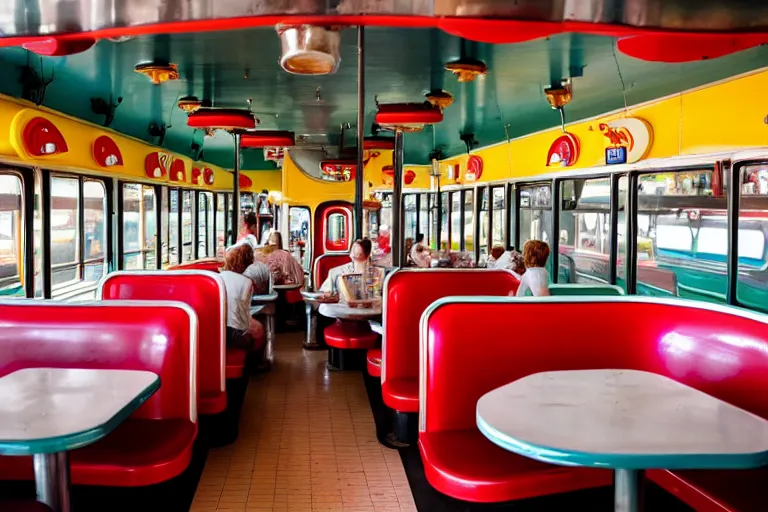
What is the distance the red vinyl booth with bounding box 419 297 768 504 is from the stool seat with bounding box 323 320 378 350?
2581mm

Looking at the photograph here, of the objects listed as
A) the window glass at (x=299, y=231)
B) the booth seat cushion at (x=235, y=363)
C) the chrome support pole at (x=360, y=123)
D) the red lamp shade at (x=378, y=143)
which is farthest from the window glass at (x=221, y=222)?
the booth seat cushion at (x=235, y=363)

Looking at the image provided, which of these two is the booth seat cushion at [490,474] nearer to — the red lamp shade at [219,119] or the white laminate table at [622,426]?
the white laminate table at [622,426]

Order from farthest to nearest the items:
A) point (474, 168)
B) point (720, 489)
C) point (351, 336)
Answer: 1. point (474, 168)
2. point (351, 336)
3. point (720, 489)

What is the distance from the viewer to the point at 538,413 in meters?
2.00

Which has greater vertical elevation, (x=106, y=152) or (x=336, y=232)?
(x=106, y=152)

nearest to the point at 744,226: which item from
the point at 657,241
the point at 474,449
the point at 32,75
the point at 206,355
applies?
the point at 657,241

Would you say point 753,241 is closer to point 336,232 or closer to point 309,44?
point 309,44

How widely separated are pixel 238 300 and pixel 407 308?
1.40 metres

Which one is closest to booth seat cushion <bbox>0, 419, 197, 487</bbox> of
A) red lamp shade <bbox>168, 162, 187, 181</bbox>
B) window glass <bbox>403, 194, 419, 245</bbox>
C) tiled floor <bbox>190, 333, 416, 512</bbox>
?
tiled floor <bbox>190, 333, 416, 512</bbox>

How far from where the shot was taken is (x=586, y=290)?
4.14m

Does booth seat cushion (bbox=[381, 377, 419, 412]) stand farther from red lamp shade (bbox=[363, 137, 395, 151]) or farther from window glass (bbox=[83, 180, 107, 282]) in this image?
red lamp shade (bbox=[363, 137, 395, 151])

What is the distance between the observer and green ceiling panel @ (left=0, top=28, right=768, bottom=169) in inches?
190

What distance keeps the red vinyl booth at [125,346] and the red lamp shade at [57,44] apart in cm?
121

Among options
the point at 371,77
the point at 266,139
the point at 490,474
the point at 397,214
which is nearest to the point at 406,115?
the point at 397,214
